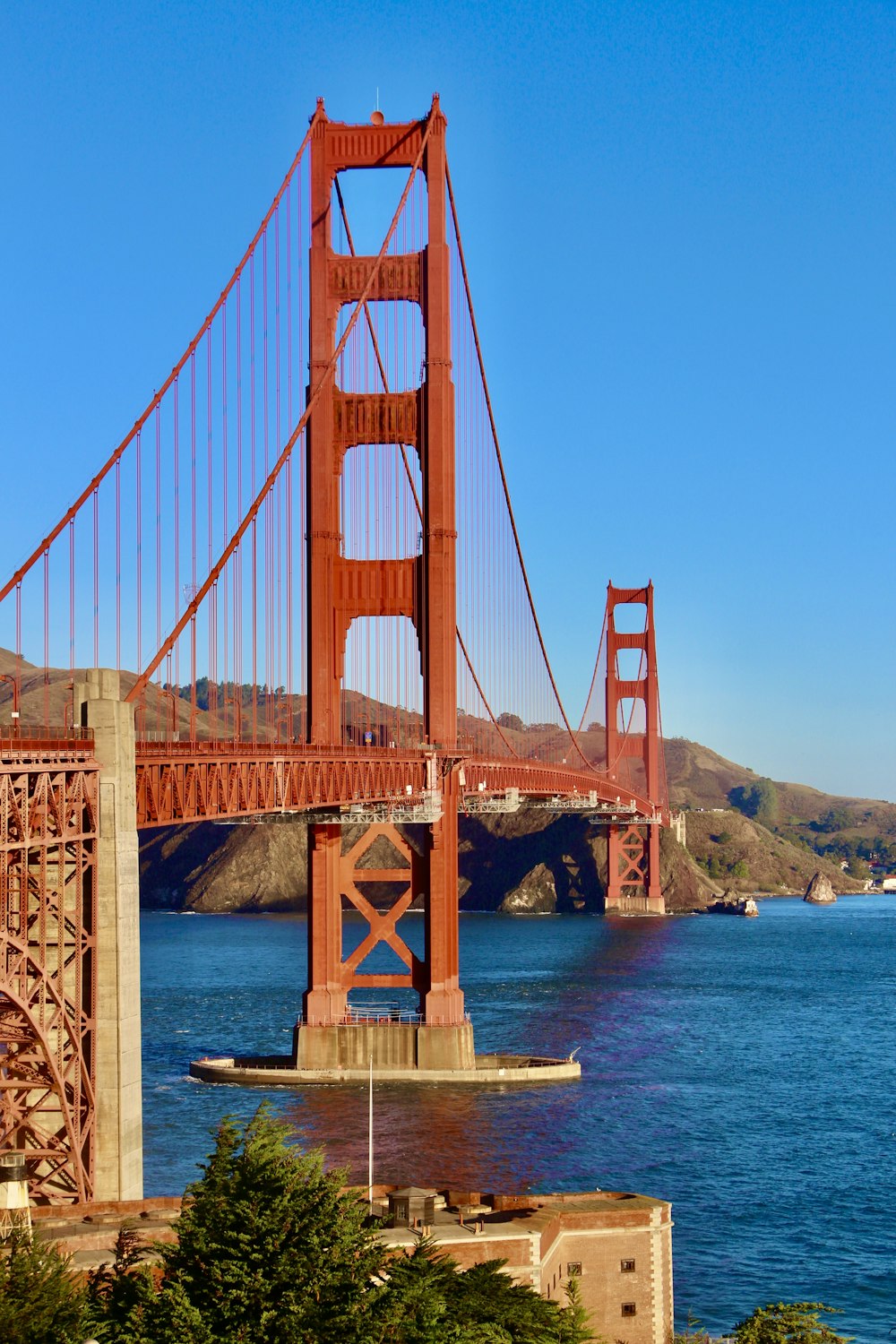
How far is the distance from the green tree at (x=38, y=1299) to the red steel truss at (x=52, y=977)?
14.8ft

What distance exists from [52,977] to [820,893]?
5919 inches

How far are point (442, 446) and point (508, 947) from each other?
53657 millimetres

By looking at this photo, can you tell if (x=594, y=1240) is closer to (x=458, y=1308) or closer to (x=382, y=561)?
(x=458, y=1308)

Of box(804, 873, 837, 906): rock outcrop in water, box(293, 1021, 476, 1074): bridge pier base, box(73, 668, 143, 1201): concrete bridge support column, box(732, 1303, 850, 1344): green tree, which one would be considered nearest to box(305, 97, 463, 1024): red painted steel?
box(293, 1021, 476, 1074): bridge pier base

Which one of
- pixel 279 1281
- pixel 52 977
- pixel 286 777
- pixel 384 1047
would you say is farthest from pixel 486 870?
pixel 279 1281

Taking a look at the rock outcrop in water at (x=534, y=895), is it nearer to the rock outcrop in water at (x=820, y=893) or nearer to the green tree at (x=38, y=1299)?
the rock outcrop in water at (x=820, y=893)

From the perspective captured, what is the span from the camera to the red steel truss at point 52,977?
2331cm

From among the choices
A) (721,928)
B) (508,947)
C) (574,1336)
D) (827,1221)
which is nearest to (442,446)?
(827,1221)

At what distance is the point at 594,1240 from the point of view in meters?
26.2

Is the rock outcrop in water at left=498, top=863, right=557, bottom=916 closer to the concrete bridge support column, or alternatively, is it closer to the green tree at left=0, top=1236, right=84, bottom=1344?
the concrete bridge support column

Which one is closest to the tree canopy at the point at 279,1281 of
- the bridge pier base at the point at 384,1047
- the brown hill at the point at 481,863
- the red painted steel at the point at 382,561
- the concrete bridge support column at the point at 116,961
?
the concrete bridge support column at the point at 116,961

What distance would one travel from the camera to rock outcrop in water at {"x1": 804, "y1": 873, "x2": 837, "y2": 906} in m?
169

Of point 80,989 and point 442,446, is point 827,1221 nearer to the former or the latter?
point 80,989

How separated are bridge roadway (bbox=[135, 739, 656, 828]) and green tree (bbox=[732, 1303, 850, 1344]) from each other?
37.0ft
